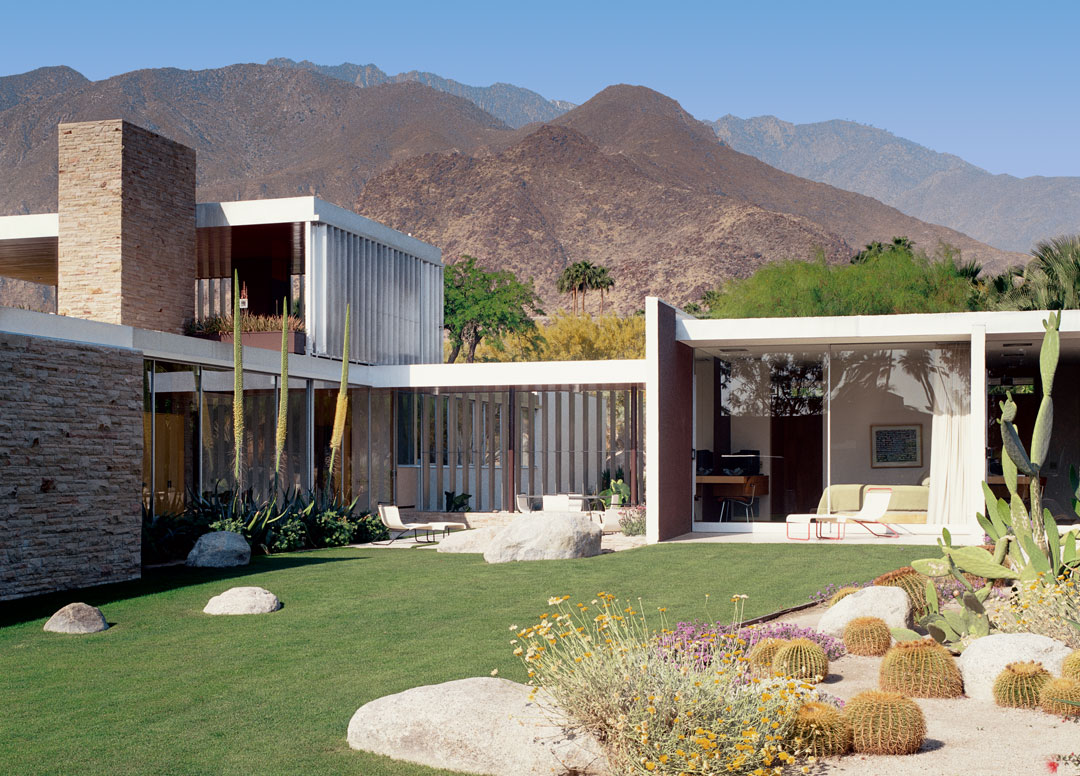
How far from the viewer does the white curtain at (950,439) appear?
1573 centimetres

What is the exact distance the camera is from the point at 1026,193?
516 ft

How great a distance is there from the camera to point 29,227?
1964 cm

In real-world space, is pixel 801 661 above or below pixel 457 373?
below

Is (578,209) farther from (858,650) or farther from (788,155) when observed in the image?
(788,155)

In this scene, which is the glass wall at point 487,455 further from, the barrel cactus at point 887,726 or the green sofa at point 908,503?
the barrel cactus at point 887,726

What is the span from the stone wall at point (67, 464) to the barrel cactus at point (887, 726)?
8067 millimetres

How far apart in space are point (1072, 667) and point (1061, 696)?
32 centimetres

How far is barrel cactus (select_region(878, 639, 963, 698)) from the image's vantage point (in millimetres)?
6625

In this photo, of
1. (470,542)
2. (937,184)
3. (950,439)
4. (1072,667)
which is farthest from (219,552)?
(937,184)

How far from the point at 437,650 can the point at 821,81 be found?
84.6 metres

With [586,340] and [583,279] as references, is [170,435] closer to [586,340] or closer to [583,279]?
[586,340]

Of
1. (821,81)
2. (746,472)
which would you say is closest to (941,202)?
(821,81)

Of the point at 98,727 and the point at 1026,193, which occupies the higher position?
the point at 1026,193

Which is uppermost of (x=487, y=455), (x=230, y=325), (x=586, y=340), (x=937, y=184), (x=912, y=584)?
(x=937, y=184)
